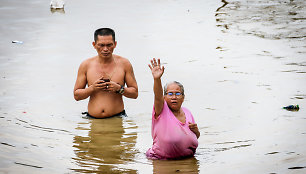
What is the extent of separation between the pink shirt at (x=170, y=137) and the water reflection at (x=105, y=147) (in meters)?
0.43

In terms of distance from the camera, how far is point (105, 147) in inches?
265

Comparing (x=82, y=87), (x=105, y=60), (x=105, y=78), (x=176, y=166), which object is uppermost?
(x=105, y=60)

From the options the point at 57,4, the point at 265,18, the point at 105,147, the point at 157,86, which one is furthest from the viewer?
the point at 57,4

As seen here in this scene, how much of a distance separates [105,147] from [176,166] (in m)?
1.26

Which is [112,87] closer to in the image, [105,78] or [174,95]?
[105,78]

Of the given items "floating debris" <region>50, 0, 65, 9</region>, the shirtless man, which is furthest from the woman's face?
"floating debris" <region>50, 0, 65, 9</region>

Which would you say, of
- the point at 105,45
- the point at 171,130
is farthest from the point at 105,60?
the point at 171,130

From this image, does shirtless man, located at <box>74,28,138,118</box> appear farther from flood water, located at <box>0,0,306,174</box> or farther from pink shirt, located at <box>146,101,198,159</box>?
pink shirt, located at <box>146,101,198,159</box>

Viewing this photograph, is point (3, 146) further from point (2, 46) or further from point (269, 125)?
point (2, 46)

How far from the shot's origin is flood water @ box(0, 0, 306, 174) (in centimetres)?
611

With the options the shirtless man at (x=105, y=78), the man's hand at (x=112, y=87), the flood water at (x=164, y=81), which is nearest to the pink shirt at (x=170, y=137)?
the flood water at (x=164, y=81)

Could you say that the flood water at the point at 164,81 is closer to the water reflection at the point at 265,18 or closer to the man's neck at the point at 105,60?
the water reflection at the point at 265,18

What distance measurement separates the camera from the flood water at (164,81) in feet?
20.1

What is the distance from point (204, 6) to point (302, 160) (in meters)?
11.5
